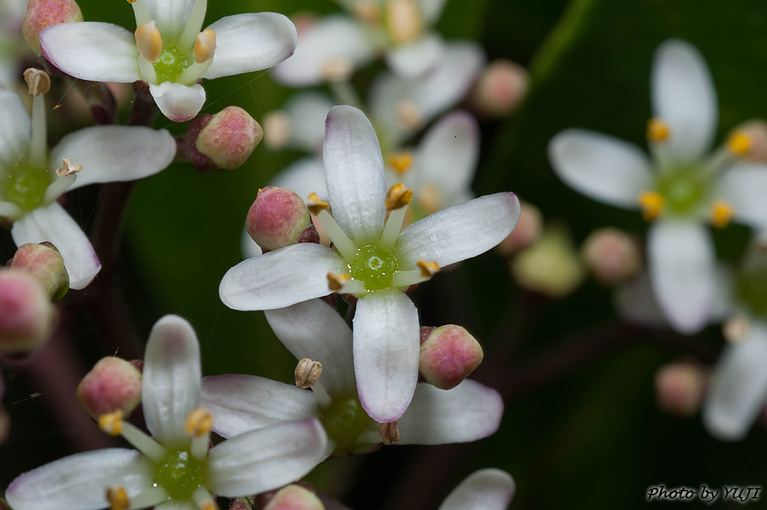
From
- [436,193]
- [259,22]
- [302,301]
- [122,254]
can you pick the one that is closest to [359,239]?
[302,301]

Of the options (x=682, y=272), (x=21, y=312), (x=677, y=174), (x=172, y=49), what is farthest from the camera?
(x=677, y=174)

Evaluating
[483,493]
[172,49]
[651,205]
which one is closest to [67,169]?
[172,49]

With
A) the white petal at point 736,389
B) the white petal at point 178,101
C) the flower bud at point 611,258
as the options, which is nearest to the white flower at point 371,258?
the white petal at point 178,101

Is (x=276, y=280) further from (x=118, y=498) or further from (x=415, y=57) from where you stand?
(x=415, y=57)

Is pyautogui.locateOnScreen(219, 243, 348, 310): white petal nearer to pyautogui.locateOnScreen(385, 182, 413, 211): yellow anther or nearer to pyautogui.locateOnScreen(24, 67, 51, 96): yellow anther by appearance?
pyautogui.locateOnScreen(385, 182, 413, 211): yellow anther

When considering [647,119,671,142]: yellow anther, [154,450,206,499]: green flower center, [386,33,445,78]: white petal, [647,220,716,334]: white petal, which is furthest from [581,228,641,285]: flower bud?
[154,450,206,499]: green flower center

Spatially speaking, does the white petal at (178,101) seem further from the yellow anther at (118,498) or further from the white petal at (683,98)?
the white petal at (683,98)
